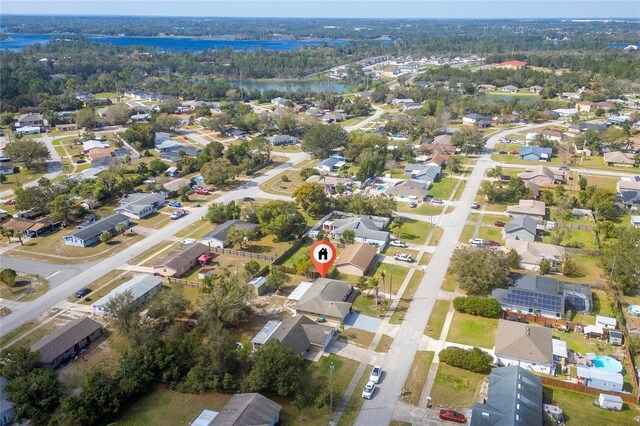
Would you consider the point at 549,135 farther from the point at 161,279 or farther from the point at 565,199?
the point at 161,279

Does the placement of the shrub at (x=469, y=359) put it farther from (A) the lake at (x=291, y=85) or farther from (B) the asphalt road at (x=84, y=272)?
(A) the lake at (x=291, y=85)

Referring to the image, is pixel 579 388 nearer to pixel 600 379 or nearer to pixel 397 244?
pixel 600 379

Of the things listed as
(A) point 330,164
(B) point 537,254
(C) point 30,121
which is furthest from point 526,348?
(C) point 30,121

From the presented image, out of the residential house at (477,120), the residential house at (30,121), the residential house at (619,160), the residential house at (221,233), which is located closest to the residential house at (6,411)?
the residential house at (221,233)

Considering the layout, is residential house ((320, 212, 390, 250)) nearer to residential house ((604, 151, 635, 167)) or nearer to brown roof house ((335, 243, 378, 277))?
brown roof house ((335, 243, 378, 277))

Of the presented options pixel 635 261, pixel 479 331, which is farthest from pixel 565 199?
pixel 479 331

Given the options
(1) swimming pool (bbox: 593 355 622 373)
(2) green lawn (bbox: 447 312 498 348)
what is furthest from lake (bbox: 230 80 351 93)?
(1) swimming pool (bbox: 593 355 622 373)
